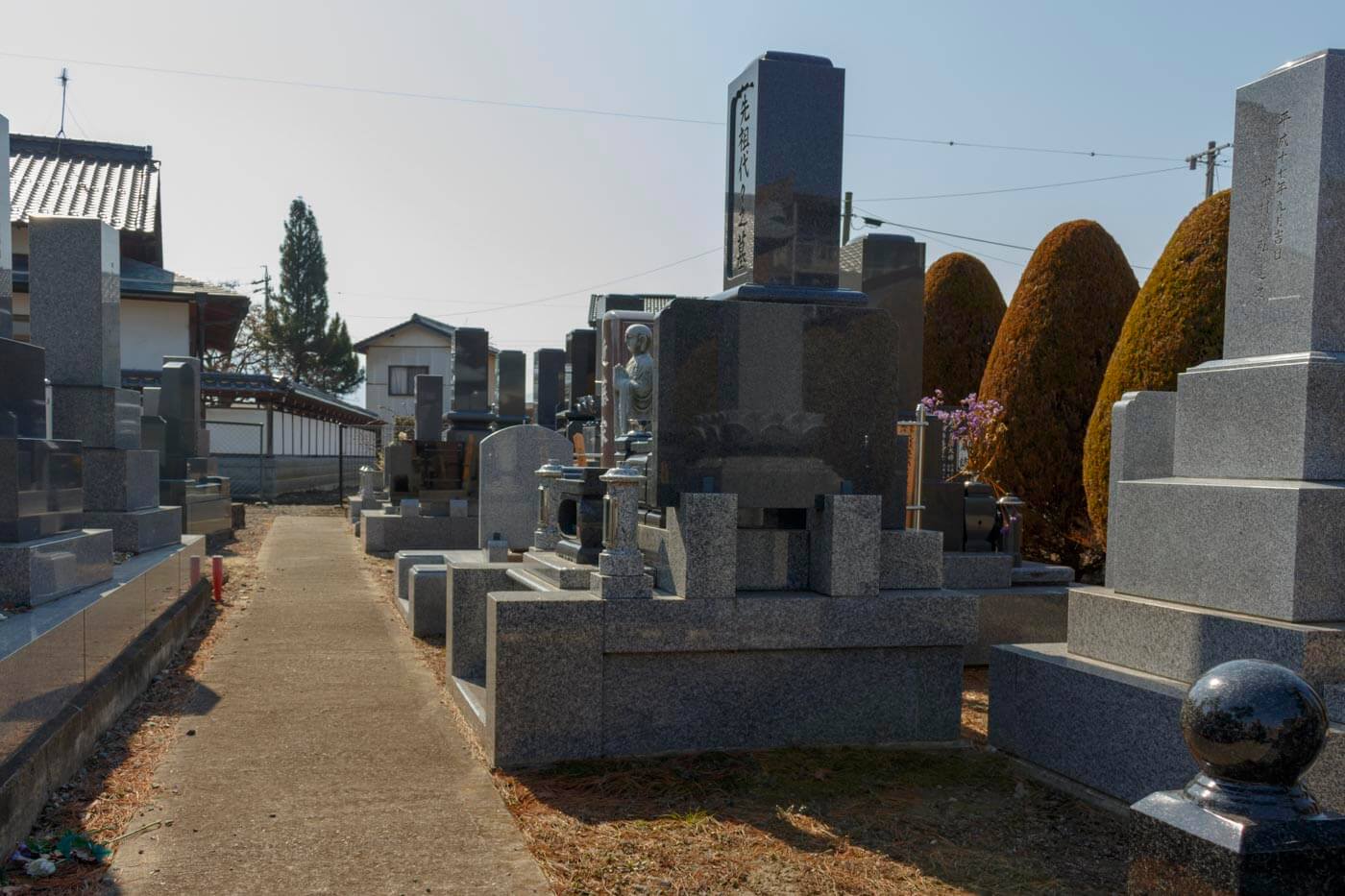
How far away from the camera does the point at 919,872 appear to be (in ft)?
12.6

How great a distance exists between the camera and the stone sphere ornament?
7.04ft

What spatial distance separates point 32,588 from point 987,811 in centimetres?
494

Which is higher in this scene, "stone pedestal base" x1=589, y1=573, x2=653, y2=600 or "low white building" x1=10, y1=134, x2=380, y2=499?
"low white building" x1=10, y1=134, x2=380, y2=499

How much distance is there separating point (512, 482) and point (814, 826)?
727 centimetres

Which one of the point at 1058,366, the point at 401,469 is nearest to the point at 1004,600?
the point at 1058,366

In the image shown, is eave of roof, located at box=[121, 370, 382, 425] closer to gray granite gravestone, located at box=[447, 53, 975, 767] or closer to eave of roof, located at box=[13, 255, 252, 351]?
eave of roof, located at box=[13, 255, 252, 351]

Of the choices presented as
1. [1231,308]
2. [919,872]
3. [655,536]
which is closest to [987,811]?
[919,872]

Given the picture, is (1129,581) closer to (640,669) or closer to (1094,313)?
(640,669)

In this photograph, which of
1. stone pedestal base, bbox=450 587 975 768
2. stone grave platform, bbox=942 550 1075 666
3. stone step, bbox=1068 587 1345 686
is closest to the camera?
stone step, bbox=1068 587 1345 686

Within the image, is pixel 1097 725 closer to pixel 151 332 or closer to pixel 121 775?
pixel 121 775

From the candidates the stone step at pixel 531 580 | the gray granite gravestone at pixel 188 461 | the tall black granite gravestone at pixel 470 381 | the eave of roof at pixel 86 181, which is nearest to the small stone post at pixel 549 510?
the stone step at pixel 531 580

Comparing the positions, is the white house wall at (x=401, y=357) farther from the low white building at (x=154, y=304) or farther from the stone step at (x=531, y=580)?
the stone step at (x=531, y=580)

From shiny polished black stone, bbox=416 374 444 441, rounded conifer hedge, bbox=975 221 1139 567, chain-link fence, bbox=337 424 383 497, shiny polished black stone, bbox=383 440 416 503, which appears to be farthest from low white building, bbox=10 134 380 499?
rounded conifer hedge, bbox=975 221 1139 567

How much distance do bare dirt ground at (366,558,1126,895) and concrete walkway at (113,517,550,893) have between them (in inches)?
11.2
